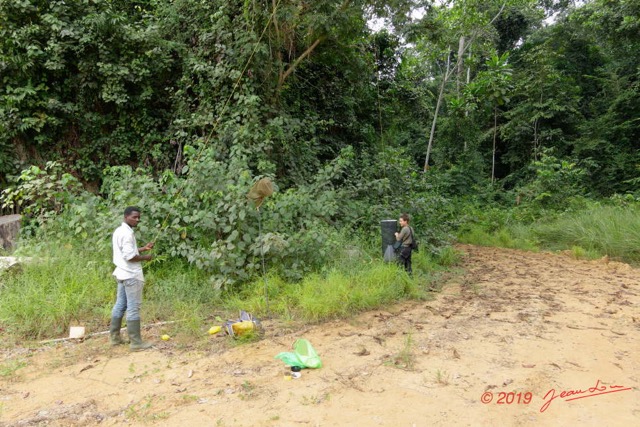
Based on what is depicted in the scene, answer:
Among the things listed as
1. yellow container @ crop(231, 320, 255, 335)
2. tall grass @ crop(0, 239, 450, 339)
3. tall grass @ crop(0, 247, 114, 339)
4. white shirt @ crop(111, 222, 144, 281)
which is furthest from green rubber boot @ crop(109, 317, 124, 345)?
yellow container @ crop(231, 320, 255, 335)

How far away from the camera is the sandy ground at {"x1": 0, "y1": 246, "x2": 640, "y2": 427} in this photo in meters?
2.91

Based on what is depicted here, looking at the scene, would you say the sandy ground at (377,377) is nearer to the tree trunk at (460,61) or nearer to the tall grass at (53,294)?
the tall grass at (53,294)

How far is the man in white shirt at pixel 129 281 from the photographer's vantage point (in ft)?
13.3

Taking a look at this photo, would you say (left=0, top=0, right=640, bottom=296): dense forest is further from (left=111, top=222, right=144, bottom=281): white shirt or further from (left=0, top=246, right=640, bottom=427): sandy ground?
(left=0, top=246, right=640, bottom=427): sandy ground

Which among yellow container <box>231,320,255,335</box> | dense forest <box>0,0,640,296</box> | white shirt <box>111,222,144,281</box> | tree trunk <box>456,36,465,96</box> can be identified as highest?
tree trunk <box>456,36,465,96</box>

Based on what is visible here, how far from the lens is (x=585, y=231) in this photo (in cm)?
953

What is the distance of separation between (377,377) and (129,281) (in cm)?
245

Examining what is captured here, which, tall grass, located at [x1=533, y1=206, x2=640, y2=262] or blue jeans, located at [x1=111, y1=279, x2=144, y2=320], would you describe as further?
tall grass, located at [x1=533, y1=206, x2=640, y2=262]

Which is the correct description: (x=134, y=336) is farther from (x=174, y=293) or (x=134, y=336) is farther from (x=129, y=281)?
(x=174, y=293)

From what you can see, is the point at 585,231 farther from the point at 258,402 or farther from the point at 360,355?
the point at 258,402

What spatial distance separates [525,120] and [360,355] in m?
15.6

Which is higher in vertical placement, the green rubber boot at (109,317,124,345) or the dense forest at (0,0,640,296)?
the dense forest at (0,0,640,296)

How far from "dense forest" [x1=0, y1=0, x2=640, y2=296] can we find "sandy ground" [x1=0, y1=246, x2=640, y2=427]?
61.4 inches

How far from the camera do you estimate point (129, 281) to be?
4.09m
